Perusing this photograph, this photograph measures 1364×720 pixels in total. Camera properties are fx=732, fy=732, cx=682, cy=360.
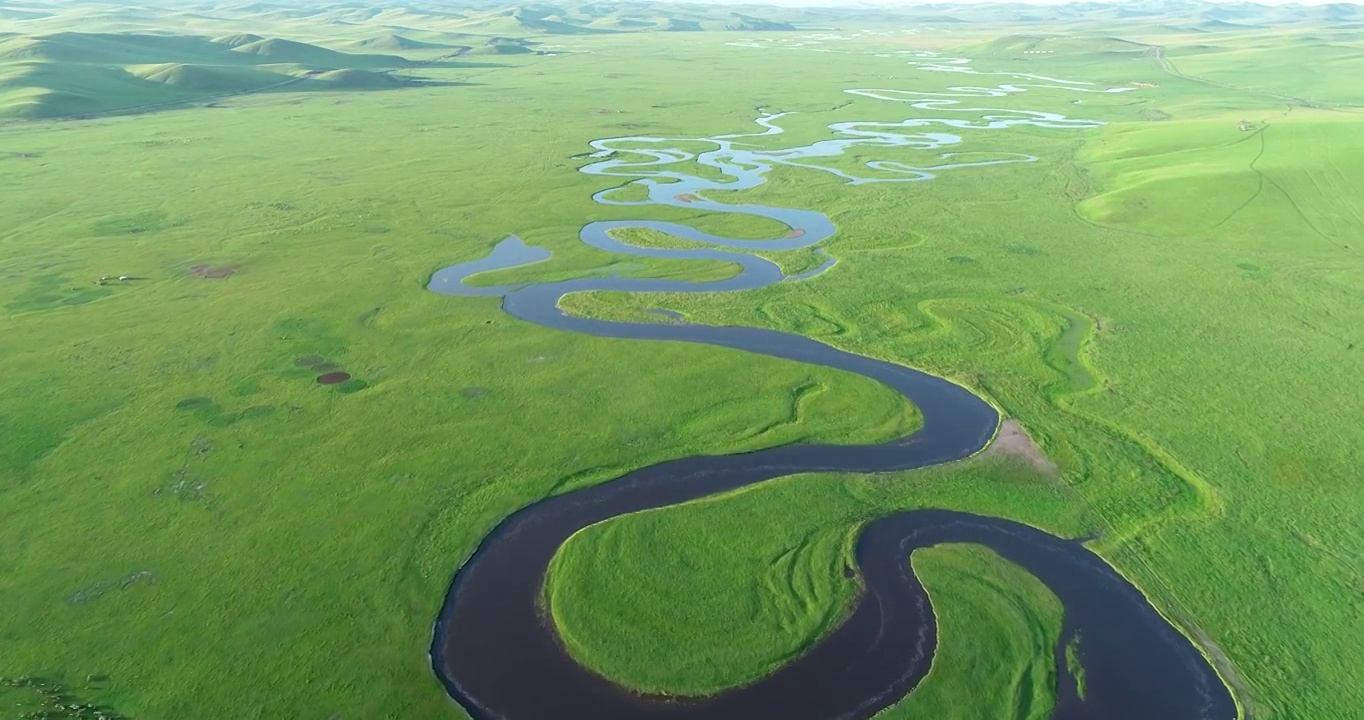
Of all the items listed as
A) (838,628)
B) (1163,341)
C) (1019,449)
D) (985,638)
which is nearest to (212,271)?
(838,628)

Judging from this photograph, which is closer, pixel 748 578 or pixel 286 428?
pixel 748 578

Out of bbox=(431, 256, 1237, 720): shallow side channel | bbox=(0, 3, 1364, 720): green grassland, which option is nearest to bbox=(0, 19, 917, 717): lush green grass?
bbox=(0, 3, 1364, 720): green grassland

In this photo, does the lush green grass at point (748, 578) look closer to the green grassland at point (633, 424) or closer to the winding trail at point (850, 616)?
the green grassland at point (633, 424)

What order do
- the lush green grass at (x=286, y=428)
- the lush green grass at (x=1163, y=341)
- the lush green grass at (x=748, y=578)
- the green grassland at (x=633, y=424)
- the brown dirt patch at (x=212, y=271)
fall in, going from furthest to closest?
the brown dirt patch at (x=212, y=271) → the lush green grass at (x=1163, y=341) → the green grassland at (x=633, y=424) → the lush green grass at (x=286, y=428) → the lush green grass at (x=748, y=578)

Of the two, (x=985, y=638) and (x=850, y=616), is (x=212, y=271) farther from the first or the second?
(x=985, y=638)

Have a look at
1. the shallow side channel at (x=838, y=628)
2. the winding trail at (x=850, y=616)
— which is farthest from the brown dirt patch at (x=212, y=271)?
the shallow side channel at (x=838, y=628)

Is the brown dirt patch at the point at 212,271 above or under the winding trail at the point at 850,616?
under

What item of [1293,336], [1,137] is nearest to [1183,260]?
[1293,336]
